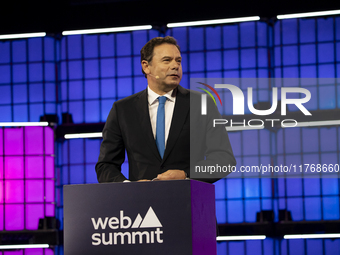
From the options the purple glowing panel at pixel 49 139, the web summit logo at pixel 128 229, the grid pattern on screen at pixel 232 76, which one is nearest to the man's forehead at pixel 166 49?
the web summit logo at pixel 128 229

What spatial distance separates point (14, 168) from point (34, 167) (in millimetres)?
343

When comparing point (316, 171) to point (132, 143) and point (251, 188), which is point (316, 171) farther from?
point (132, 143)

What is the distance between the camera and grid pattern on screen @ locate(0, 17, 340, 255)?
6867mm

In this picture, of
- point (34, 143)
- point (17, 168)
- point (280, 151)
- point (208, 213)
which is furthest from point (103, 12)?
point (208, 213)

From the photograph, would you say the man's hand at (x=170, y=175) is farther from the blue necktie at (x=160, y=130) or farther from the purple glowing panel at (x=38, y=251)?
the purple glowing panel at (x=38, y=251)

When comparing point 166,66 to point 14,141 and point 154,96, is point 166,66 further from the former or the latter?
point 14,141

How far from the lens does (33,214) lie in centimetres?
735

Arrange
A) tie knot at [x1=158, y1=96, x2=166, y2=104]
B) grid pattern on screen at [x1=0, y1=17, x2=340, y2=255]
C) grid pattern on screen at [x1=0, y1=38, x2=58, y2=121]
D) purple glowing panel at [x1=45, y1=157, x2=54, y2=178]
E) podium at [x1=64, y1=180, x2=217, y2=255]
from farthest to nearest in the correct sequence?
grid pattern on screen at [x1=0, y1=38, x2=58, y2=121]
purple glowing panel at [x1=45, y1=157, x2=54, y2=178]
grid pattern on screen at [x1=0, y1=17, x2=340, y2=255]
tie knot at [x1=158, y1=96, x2=166, y2=104]
podium at [x1=64, y1=180, x2=217, y2=255]

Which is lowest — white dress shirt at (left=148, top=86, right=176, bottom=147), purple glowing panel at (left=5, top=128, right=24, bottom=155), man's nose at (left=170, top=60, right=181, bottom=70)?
white dress shirt at (left=148, top=86, right=176, bottom=147)

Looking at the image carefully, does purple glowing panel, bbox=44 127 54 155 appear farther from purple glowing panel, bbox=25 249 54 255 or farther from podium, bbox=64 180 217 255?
podium, bbox=64 180 217 255

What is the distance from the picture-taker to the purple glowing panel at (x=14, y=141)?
7.52 meters

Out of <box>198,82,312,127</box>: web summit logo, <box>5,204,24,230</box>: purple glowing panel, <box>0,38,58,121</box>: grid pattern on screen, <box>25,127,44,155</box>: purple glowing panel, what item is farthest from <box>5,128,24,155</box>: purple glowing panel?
<box>198,82,312,127</box>: web summit logo

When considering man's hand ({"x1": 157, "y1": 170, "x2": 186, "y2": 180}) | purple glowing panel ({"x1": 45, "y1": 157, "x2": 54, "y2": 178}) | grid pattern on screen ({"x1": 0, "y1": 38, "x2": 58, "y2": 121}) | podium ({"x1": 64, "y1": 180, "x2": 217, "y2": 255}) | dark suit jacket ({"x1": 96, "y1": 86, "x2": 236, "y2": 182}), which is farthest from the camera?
grid pattern on screen ({"x1": 0, "y1": 38, "x2": 58, "y2": 121})

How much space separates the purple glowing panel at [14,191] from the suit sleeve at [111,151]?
5707 mm
